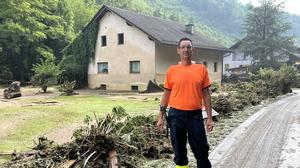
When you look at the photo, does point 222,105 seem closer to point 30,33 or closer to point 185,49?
point 185,49

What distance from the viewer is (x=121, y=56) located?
109ft

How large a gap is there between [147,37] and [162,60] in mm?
2253

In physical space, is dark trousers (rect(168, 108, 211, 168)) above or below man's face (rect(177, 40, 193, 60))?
below

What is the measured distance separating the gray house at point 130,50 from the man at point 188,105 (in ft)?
80.0

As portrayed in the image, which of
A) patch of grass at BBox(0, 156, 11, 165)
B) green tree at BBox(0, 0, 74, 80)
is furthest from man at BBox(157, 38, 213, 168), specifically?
green tree at BBox(0, 0, 74, 80)

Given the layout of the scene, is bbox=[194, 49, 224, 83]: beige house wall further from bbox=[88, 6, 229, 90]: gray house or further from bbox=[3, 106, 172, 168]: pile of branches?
bbox=[3, 106, 172, 168]: pile of branches

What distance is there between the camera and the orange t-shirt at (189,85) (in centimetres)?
522

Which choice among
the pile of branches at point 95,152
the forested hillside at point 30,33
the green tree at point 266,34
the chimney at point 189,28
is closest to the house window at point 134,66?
the forested hillside at point 30,33

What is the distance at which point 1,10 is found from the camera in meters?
38.9

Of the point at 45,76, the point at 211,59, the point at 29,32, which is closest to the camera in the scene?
the point at 45,76

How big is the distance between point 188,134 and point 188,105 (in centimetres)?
42

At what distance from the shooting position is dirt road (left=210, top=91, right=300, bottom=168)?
22.9 feet

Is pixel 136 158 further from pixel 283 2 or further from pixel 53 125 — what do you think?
pixel 283 2

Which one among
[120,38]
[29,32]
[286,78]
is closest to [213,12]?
[29,32]
